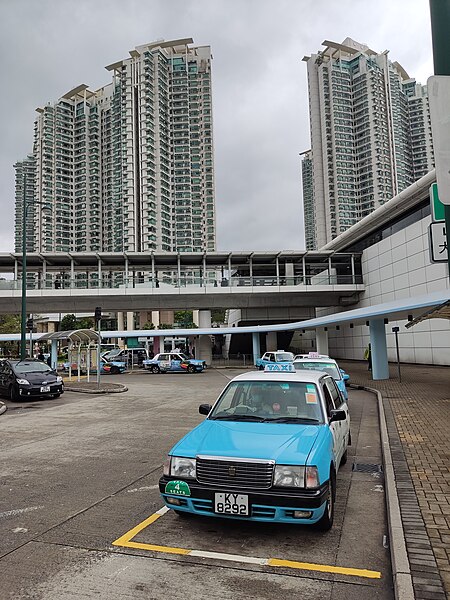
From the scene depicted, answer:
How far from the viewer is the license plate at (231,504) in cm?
417

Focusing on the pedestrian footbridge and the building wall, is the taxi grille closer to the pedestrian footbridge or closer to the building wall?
the building wall

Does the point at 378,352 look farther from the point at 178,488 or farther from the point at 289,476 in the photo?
the point at 178,488

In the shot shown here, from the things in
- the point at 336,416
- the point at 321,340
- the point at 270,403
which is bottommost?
the point at 336,416

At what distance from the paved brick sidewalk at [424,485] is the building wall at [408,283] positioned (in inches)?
699

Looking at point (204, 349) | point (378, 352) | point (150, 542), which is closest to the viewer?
point (150, 542)

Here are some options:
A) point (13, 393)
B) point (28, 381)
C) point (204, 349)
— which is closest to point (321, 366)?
point (28, 381)

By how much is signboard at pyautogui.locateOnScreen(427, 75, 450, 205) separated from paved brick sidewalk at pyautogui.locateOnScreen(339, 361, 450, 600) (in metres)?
2.78

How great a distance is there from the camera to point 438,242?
4102mm

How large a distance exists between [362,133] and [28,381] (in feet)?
277

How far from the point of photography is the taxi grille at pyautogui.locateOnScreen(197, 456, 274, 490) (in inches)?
165

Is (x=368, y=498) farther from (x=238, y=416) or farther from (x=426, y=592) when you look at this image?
(x=426, y=592)

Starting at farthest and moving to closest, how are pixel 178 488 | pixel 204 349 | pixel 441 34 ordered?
pixel 204 349
pixel 178 488
pixel 441 34

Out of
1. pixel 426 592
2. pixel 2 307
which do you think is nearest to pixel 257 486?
pixel 426 592

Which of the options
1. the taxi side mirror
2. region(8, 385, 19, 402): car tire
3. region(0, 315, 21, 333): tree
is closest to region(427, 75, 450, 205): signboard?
the taxi side mirror
